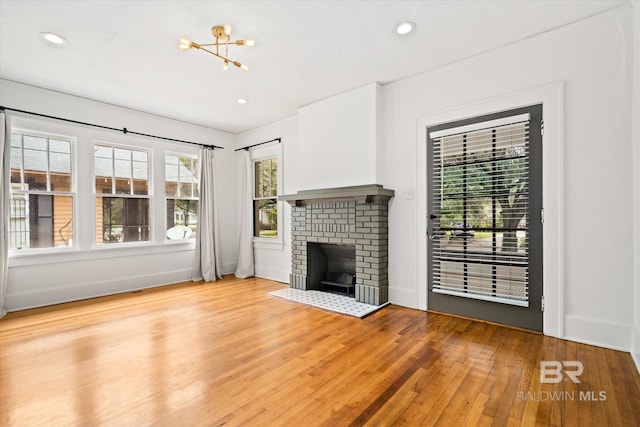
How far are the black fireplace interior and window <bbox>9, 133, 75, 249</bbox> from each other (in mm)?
3445

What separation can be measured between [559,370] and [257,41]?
3774 mm

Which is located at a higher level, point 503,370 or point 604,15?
point 604,15

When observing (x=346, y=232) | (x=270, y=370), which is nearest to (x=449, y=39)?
(x=346, y=232)

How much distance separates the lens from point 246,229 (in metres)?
5.78

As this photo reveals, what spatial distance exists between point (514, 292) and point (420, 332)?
3.40 ft

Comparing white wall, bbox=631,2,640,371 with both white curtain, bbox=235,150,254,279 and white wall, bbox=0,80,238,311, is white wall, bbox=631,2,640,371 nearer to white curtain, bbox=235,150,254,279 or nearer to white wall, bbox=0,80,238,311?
white curtain, bbox=235,150,254,279

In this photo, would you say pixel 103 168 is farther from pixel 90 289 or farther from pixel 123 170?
pixel 90 289

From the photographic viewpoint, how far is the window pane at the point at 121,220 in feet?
14.8

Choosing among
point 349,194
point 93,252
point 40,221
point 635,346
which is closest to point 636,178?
point 635,346

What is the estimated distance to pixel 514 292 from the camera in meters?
3.00

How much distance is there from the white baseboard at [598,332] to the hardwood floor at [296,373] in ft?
0.29

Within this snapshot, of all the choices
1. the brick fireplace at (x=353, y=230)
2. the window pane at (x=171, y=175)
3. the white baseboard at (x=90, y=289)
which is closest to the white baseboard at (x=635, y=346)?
the brick fireplace at (x=353, y=230)

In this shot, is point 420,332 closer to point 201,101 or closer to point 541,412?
point 541,412

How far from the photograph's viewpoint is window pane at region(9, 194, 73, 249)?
3826 mm
